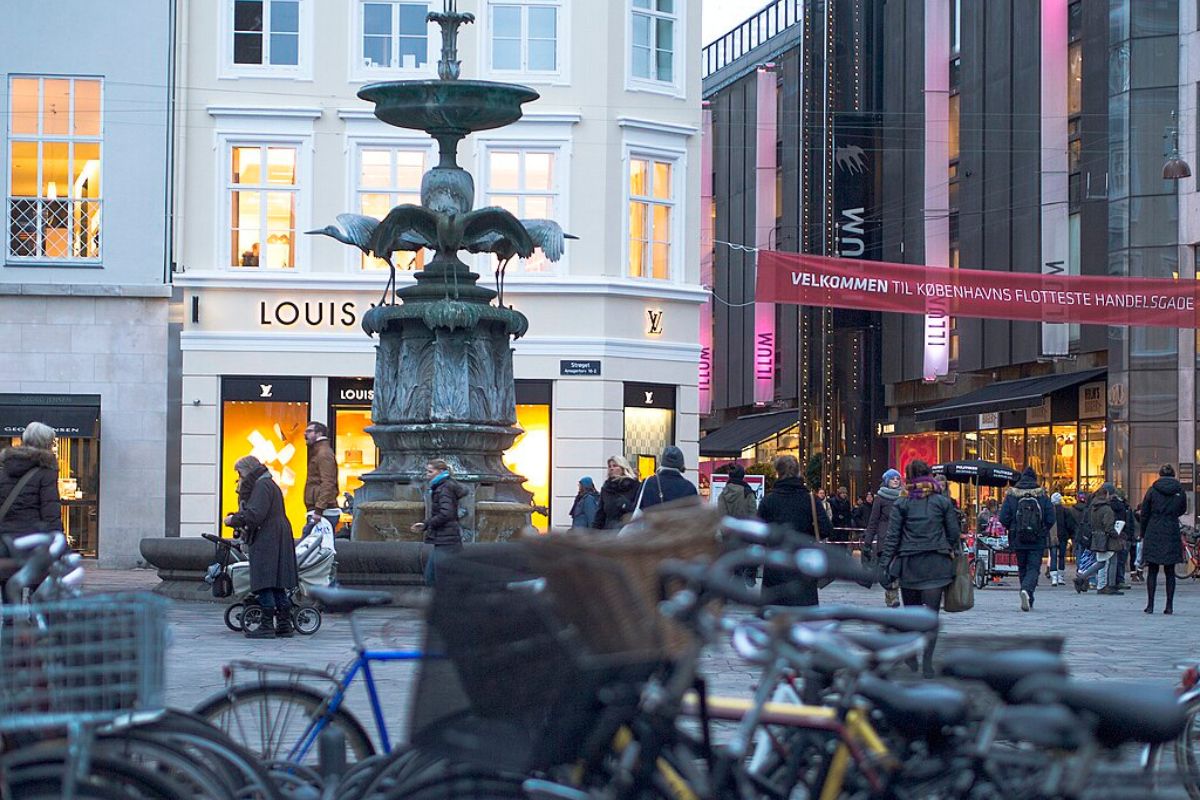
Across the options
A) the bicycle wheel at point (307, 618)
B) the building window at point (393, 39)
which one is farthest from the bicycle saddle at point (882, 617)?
the building window at point (393, 39)

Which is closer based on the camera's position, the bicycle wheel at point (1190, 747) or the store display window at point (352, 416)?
the bicycle wheel at point (1190, 747)

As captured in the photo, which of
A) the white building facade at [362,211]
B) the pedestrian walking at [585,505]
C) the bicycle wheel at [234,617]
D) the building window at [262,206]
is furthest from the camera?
the building window at [262,206]

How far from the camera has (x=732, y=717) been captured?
5.35 metres

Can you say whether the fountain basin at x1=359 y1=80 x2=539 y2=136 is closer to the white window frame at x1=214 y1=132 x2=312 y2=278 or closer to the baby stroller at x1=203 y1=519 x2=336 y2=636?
the baby stroller at x1=203 y1=519 x2=336 y2=636

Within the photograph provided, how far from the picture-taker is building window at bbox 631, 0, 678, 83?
36.8 metres

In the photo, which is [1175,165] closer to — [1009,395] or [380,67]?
[1009,395]

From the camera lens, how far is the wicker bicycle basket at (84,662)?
5.23m

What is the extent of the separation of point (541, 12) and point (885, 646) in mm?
31946

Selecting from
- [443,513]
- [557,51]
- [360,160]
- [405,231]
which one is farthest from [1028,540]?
[360,160]

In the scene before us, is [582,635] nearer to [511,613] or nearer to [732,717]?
[511,613]

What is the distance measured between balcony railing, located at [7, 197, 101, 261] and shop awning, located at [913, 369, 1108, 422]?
19.6 metres

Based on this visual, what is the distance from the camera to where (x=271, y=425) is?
35750 mm

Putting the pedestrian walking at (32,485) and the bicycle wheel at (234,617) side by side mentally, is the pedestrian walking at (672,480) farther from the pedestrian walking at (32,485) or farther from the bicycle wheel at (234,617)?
the pedestrian walking at (32,485)

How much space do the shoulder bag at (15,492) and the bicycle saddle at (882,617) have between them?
26.0 feet
